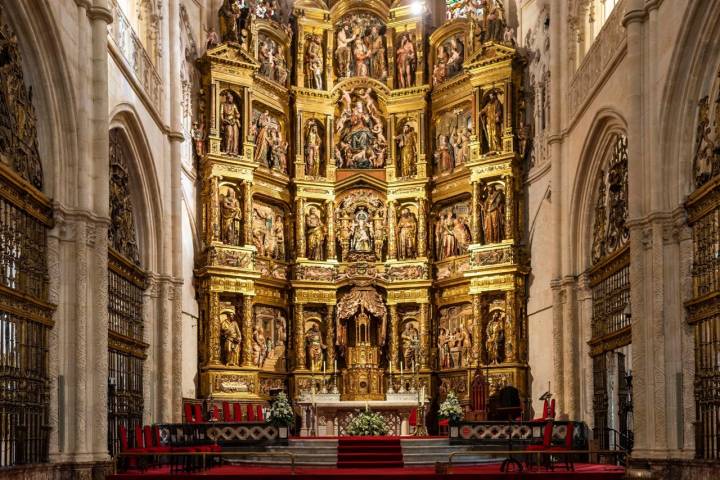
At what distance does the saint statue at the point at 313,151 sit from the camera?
120 feet

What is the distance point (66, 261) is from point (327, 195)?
17167 millimetres

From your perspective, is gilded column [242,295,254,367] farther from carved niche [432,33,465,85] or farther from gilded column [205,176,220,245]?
carved niche [432,33,465,85]

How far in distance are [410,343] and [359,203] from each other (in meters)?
5.35

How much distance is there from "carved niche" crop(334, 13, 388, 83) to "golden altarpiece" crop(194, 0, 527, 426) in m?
0.05

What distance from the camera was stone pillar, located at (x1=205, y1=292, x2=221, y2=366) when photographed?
1268 inches

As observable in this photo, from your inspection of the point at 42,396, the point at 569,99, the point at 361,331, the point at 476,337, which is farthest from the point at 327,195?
the point at 42,396

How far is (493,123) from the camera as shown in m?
33.8

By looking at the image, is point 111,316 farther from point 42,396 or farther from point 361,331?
point 361,331

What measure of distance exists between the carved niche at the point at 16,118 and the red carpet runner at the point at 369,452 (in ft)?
30.7

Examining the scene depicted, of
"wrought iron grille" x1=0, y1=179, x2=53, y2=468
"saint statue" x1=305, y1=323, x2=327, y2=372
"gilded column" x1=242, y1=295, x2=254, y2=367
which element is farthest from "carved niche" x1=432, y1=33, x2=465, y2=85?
"wrought iron grille" x1=0, y1=179, x2=53, y2=468

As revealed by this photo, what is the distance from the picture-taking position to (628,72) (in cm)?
2225

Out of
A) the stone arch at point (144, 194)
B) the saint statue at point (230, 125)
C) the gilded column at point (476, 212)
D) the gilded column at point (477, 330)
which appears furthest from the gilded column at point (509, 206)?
the stone arch at point (144, 194)

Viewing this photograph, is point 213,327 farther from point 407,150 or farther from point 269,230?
point 407,150

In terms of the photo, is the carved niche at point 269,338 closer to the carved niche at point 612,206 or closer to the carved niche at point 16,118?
the carved niche at point 612,206
